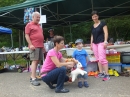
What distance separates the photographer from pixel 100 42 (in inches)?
185

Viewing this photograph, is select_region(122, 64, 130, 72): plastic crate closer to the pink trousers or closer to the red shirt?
the pink trousers

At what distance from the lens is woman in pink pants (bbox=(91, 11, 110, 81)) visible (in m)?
4.56

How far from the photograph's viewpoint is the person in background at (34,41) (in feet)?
14.4

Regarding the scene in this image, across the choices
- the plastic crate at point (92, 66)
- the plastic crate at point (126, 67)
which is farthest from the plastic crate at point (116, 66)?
the plastic crate at point (92, 66)

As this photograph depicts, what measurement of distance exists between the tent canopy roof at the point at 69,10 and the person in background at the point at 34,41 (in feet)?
3.18

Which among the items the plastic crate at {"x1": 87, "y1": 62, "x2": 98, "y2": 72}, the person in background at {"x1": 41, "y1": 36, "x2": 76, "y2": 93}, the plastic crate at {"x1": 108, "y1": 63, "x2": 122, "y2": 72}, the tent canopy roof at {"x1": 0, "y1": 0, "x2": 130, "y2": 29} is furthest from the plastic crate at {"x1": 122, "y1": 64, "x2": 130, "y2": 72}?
the tent canopy roof at {"x1": 0, "y1": 0, "x2": 130, "y2": 29}

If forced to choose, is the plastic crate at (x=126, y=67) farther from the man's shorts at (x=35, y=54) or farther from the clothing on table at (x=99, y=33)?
the man's shorts at (x=35, y=54)

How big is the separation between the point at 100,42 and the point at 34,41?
1723 millimetres

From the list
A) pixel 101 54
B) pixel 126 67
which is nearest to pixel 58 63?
pixel 101 54

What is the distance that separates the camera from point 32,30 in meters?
4.46

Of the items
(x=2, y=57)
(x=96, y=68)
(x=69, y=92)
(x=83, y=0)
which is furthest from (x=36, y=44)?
(x=2, y=57)

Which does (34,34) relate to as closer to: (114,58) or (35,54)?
(35,54)

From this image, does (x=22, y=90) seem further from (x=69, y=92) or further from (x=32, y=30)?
(x=32, y=30)

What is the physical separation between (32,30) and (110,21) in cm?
1246
